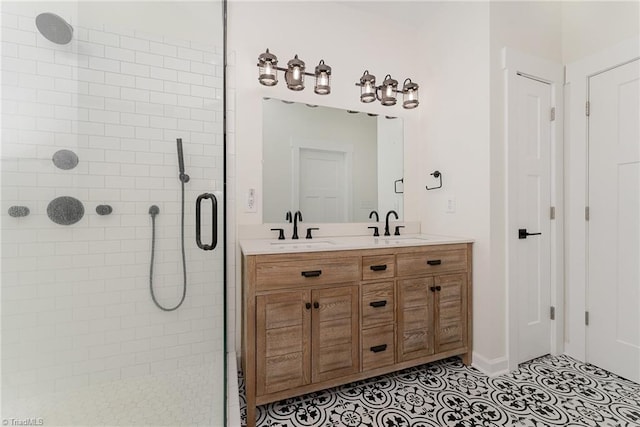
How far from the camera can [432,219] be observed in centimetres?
237

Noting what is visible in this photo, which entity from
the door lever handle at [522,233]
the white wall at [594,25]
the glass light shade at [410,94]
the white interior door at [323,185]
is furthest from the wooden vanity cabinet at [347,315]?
the white wall at [594,25]

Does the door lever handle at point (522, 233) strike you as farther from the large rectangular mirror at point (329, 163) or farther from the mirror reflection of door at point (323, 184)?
the mirror reflection of door at point (323, 184)

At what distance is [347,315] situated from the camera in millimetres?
1646

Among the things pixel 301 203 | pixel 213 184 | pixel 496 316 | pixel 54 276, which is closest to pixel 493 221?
pixel 496 316

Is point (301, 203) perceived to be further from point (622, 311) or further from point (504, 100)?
point (622, 311)

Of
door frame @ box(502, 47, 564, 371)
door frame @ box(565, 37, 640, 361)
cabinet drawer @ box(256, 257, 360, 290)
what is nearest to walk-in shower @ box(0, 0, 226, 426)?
cabinet drawer @ box(256, 257, 360, 290)

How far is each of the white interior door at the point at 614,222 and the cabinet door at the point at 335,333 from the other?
5.60ft

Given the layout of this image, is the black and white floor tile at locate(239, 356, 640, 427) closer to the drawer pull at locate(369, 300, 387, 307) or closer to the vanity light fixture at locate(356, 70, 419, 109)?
the drawer pull at locate(369, 300, 387, 307)

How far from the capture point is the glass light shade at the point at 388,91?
218 cm

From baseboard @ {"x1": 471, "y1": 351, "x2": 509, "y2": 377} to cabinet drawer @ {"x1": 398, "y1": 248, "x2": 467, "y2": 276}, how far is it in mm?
606

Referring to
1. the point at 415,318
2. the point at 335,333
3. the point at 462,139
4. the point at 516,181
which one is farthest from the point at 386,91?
the point at 335,333

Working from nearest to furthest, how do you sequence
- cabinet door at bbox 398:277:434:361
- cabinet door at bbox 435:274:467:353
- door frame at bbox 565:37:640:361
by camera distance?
cabinet door at bbox 398:277:434:361 < cabinet door at bbox 435:274:467:353 < door frame at bbox 565:37:640:361

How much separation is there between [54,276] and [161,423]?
0.76 meters

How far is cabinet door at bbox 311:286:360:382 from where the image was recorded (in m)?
1.58
